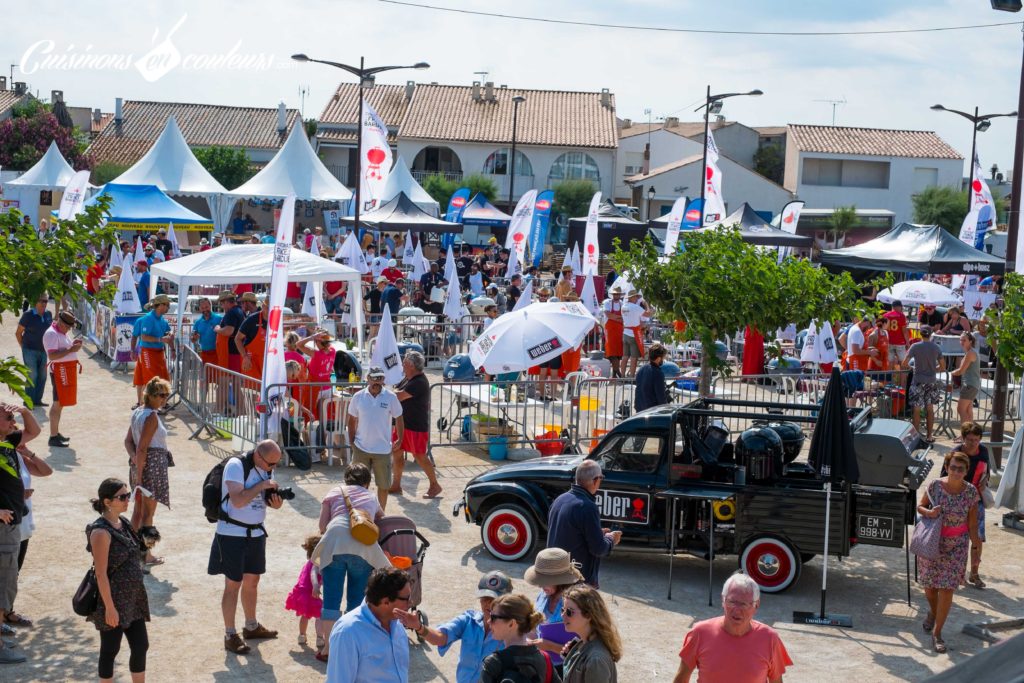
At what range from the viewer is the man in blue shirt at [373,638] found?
5.30 m

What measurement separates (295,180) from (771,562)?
31.1 m

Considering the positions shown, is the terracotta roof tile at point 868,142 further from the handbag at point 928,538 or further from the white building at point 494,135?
the handbag at point 928,538

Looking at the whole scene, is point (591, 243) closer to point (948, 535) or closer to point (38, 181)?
point (948, 535)

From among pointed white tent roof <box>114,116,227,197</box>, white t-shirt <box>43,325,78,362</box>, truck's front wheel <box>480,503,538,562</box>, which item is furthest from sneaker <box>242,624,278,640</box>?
pointed white tent roof <box>114,116,227,197</box>

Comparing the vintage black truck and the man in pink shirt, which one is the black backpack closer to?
the vintage black truck

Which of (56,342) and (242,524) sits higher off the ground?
(56,342)

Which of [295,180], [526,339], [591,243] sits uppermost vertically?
[295,180]

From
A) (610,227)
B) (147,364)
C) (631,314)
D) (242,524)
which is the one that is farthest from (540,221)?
(242,524)

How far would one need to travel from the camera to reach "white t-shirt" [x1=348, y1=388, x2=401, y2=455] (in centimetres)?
1115

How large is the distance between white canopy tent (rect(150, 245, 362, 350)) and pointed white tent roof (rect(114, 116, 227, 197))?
20.6 m

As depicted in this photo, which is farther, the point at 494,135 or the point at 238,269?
the point at 494,135

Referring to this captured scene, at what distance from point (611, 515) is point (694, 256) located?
3744 mm

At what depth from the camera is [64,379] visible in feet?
46.3

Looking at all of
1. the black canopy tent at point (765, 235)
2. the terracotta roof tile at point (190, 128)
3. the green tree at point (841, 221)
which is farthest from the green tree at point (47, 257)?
the terracotta roof tile at point (190, 128)
